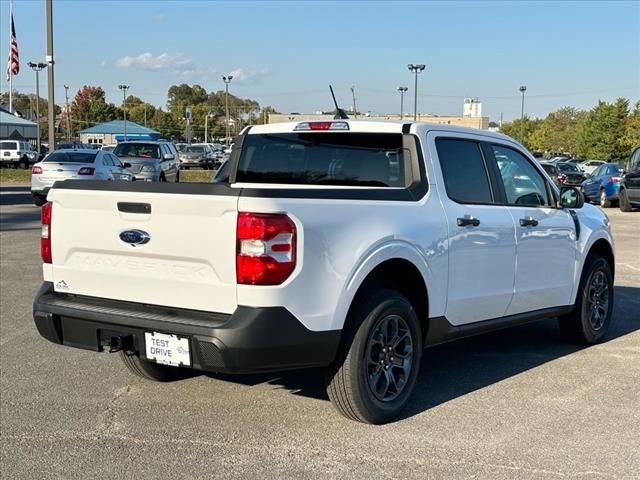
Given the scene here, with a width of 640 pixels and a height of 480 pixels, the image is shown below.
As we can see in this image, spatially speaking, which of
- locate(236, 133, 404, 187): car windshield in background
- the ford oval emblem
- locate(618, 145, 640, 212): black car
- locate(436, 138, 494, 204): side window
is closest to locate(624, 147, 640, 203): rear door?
locate(618, 145, 640, 212): black car

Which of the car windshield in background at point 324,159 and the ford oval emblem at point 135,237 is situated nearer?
the ford oval emblem at point 135,237

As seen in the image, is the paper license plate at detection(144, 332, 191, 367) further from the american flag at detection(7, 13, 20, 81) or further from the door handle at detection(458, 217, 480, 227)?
the american flag at detection(7, 13, 20, 81)

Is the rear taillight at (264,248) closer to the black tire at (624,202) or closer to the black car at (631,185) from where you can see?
the black car at (631,185)

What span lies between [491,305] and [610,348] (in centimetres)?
192

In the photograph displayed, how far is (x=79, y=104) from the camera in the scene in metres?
131

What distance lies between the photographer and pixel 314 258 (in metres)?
4.05

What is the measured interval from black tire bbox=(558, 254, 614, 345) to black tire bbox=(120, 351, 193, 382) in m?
3.52

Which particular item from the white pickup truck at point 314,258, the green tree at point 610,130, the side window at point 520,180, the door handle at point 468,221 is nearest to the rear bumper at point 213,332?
the white pickup truck at point 314,258

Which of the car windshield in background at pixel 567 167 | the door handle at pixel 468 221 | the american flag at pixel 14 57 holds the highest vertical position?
the american flag at pixel 14 57

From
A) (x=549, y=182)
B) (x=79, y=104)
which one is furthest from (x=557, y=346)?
(x=79, y=104)

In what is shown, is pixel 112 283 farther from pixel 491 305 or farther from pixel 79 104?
pixel 79 104

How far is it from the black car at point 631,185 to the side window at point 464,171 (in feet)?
63.6

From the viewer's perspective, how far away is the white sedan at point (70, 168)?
60.6 feet

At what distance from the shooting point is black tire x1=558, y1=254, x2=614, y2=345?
6.68 metres
